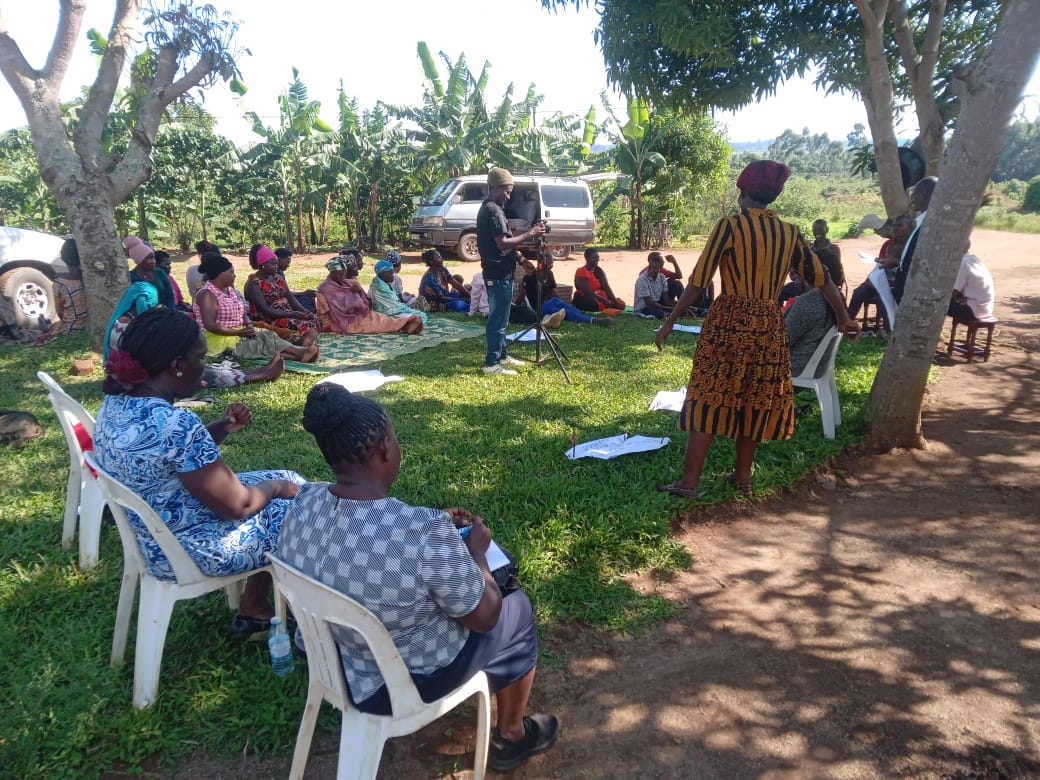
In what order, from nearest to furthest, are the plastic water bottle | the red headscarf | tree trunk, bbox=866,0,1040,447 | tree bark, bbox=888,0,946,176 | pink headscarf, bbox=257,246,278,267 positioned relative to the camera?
the plastic water bottle → the red headscarf → tree trunk, bbox=866,0,1040,447 → tree bark, bbox=888,0,946,176 → pink headscarf, bbox=257,246,278,267

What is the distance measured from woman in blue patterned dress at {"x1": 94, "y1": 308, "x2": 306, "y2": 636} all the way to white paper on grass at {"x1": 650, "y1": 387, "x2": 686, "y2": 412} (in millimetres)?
3520

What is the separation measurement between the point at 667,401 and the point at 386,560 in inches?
164

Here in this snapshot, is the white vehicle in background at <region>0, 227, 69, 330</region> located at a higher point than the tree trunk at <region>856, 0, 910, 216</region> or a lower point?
lower

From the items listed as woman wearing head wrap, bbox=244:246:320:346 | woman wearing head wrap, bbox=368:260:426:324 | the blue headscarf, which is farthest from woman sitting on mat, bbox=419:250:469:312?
the blue headscarf

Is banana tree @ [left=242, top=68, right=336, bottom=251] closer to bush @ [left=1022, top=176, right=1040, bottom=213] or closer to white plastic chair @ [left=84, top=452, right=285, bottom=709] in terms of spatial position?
white plastic chair @ [left=84, top=452, right=285, bottom=709]

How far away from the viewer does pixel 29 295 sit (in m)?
8.12

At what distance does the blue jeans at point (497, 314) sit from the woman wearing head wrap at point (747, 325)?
2.68 m

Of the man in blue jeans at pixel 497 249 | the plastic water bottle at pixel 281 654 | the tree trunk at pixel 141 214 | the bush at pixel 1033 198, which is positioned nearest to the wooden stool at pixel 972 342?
the man in blue jeans at pixel 497 249

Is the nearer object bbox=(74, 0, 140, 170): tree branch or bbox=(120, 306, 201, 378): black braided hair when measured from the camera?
bbox=(120, 306, 201, 378): black braided hair

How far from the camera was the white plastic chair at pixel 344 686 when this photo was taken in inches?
66.1

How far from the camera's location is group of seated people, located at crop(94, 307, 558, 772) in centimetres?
172

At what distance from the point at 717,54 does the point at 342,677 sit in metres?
7.02

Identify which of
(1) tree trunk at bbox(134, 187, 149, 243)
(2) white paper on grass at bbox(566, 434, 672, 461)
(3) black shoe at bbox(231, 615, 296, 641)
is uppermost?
(1) tree trunk at bbox(134, 187, 149, 243)

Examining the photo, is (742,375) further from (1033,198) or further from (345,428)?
(1033,198)
